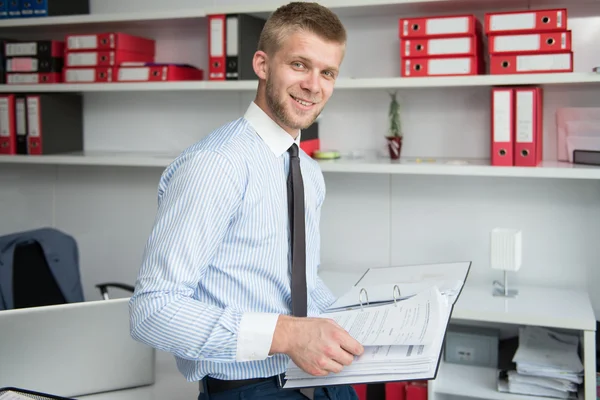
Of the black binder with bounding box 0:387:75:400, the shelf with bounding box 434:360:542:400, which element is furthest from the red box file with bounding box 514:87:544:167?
the black binder with bounding box 0:387:75:400

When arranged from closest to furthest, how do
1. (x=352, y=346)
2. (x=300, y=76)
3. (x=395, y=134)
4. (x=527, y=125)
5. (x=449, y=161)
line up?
(x=352, y=346) < (x=300, y=76) < (x=527, y=125) < (x=449, y=161) < (x=395, y=134)

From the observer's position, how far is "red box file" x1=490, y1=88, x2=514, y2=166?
8.33 feet

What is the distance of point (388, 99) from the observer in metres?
3.00

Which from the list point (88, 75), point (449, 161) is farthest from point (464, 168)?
point (88, 75)

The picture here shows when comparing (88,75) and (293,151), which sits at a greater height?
(88,75)

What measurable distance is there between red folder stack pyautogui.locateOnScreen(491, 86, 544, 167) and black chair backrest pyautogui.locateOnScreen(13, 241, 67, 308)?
177 cm

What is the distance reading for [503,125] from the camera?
101 inches

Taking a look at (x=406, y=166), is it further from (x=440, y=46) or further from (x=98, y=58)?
(x=98, y=58)

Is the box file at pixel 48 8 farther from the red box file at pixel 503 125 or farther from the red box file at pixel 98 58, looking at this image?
the red box file at pixel 503 125

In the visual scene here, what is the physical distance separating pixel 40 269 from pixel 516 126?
189 centimetres

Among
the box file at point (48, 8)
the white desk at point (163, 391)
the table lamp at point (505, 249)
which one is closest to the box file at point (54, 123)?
the box file at point (48, 8)

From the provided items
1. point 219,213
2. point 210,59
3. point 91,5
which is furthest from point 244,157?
point 91,5

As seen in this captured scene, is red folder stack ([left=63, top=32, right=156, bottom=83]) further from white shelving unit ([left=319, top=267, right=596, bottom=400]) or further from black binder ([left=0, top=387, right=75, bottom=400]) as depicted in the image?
black binder ([left=0, top=387, right=75, bottom=400])

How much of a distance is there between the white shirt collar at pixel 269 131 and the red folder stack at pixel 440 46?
1.36 m
